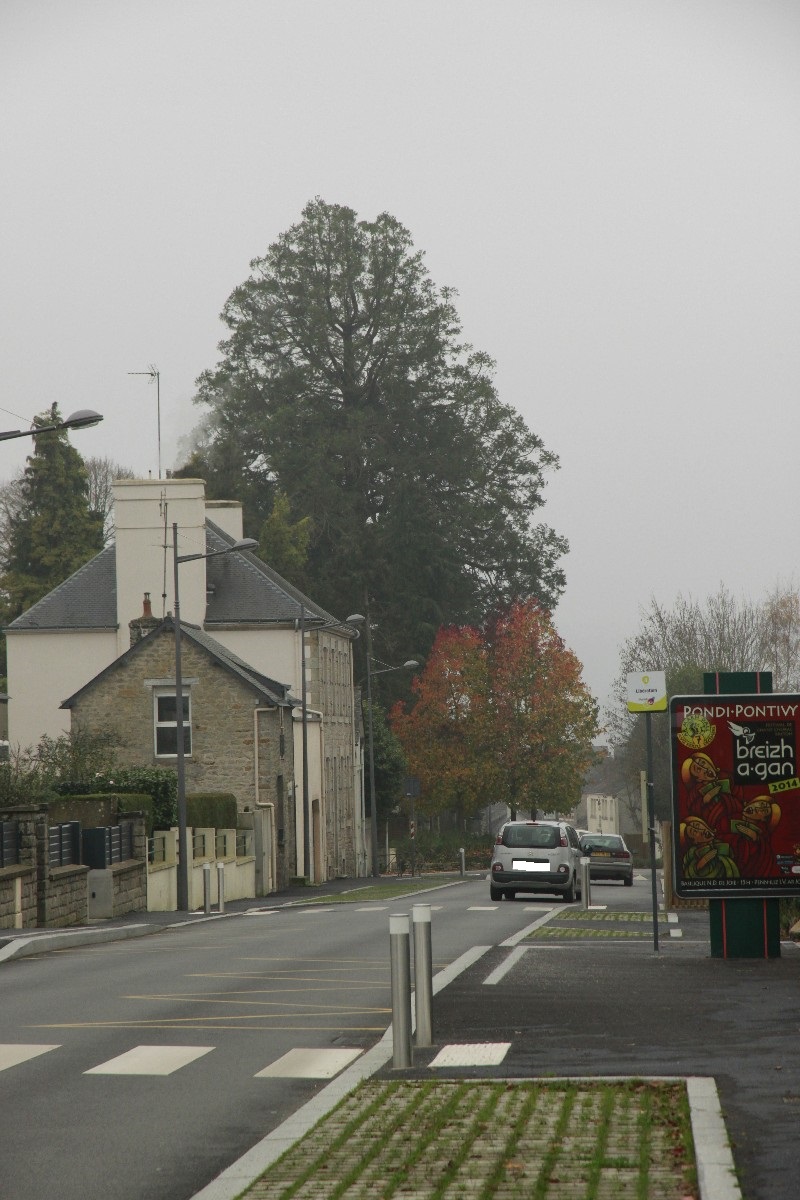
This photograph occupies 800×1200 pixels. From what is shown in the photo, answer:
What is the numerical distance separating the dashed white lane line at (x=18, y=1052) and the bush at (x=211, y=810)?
3230 centimetres

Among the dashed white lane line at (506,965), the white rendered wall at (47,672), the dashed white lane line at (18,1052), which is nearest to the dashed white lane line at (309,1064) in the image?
the dashed white lane line at (18,1052)

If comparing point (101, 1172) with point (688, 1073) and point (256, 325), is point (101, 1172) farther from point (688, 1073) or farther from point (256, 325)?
point (256, 325)

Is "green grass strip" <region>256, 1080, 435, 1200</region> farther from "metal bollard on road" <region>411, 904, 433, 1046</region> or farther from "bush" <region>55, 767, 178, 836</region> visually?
"bush" <region>55, 767, 178, 836</region>

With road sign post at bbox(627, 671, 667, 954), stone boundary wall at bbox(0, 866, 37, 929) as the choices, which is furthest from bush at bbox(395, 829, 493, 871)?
road sign post at bbox(627, 671, 667, 954)

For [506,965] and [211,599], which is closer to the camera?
[506,965]

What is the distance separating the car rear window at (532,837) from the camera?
106 feet

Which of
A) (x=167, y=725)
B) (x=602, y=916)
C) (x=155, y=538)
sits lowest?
(x=602, y=916)

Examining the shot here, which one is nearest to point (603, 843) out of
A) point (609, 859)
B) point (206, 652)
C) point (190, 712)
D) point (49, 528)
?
point (609, 859)

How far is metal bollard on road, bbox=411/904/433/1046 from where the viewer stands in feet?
32.8

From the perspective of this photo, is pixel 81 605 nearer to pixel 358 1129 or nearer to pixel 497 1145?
pixel 358 1129

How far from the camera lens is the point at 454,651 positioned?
69.4 metres

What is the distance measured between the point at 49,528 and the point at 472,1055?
63755 millimetres

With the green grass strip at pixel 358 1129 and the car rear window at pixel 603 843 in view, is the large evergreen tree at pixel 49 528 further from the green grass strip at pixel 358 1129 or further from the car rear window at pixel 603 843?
the green grass strip at pixel 358 1129

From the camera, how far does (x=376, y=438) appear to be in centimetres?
7038
